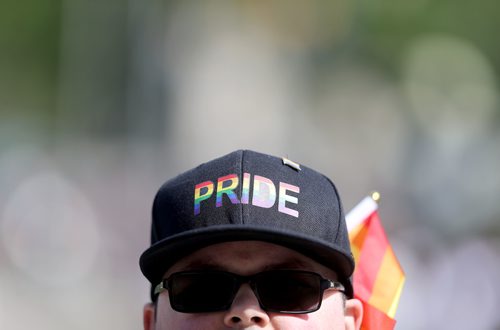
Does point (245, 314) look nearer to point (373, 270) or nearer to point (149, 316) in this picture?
point (149, 316)

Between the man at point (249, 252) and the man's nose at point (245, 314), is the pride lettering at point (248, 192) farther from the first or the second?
the man's nose at point (245, 314)

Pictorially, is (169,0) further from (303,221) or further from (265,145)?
(303,221)

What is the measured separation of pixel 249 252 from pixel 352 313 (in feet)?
1.41

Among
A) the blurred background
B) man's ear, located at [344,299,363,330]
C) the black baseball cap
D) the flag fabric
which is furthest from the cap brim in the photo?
the blurred background

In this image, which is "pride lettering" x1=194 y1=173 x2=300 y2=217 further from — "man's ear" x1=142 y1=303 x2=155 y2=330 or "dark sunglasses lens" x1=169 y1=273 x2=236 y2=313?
"man's ear" x1=142 y1=303 x2=155 y2=330

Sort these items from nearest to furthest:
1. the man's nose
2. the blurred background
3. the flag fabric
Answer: the man's nose < the flag fabric < the blurred background

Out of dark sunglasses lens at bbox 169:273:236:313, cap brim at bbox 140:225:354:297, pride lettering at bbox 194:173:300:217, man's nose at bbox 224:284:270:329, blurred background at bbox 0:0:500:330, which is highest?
blurred background at bbox 0:0:500:330

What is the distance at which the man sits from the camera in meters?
2.64

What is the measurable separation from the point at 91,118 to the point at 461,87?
214 inches

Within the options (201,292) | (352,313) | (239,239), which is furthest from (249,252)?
(352,313)

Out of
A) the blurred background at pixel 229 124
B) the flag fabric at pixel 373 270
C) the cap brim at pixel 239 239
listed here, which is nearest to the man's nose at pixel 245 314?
the cap brim at pixel 239 239

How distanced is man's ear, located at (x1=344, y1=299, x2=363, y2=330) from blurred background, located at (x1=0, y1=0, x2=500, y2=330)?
19.1 feet

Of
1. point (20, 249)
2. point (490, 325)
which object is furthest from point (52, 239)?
point (490, 325)

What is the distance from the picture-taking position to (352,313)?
116 inches
